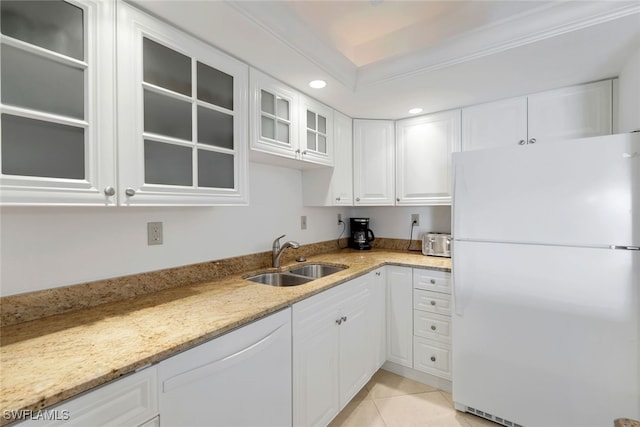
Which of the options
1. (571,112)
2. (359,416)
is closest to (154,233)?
(359,416)

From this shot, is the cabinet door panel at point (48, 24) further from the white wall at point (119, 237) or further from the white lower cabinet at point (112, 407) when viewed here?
the white lower cabinet at point (112, 407)

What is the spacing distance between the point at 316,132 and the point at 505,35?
1222 mm

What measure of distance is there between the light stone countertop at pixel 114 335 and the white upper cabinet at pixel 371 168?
126 cm

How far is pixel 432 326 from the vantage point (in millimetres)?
2037

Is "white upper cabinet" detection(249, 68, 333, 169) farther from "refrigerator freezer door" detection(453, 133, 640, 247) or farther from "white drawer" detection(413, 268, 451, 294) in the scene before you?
"white drawer" detection(413, 268, 451, 294)

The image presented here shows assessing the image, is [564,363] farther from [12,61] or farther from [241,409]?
[12,61]

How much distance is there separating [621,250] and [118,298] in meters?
2.38

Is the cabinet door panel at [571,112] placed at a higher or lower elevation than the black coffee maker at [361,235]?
higher

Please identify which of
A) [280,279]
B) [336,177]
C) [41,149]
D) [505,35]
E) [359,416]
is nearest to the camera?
[41,149]

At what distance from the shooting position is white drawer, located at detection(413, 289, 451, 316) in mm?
1970

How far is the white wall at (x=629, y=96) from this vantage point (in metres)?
1.42

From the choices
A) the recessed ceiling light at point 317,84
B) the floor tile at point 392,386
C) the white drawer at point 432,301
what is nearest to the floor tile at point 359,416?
the floor tile at point 392,386

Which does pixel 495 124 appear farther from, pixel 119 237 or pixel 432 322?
pixel 119 237

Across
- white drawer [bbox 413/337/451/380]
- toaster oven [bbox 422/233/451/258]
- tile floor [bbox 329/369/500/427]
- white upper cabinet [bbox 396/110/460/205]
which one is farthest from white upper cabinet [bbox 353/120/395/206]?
tile floor [bbox 329/369/500/427]
